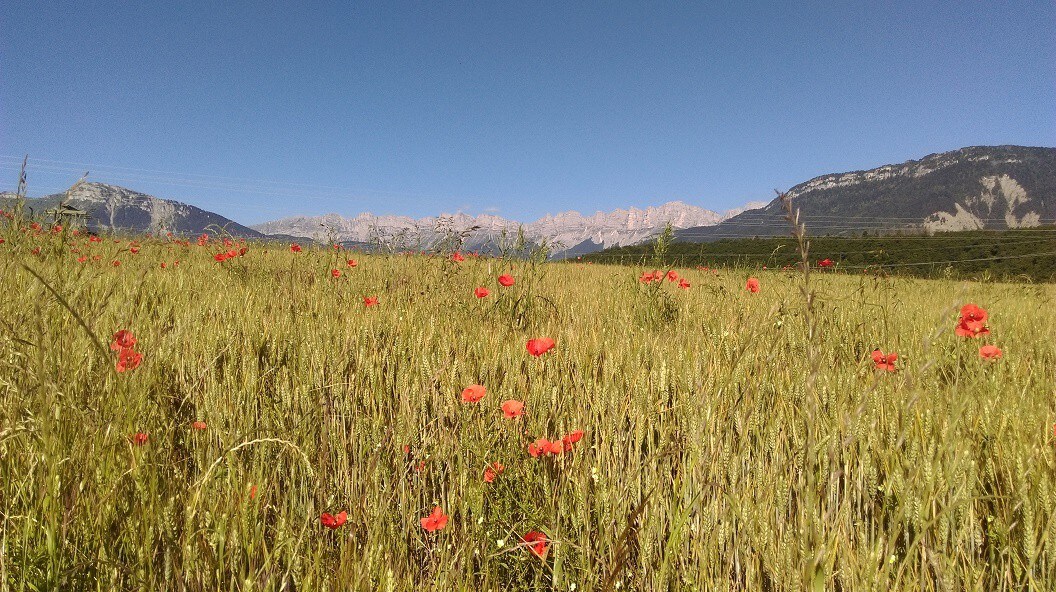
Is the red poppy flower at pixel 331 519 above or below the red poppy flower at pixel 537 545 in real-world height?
above

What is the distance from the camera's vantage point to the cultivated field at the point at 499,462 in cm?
93

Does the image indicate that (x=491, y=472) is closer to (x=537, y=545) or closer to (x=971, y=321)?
(x=537, y=545)

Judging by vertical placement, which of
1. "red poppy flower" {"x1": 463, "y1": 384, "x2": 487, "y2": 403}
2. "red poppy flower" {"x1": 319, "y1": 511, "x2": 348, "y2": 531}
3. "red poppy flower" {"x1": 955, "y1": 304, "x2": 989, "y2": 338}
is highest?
"red poppy flower" {"x1": 955, "y1": 304, "x2": 989, "y2": 338}

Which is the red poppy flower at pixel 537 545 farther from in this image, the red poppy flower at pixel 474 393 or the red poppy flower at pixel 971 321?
the red poppy flower at pixel 971 321

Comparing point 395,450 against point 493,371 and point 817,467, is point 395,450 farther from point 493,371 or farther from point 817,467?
point 817,467

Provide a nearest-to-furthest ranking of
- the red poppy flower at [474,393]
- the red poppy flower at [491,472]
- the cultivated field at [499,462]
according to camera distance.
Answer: the cultivated field at [499,462] → the red poppy flower at [491,472] → the red poppy flower at [474,393]

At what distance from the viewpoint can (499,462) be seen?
1.31m

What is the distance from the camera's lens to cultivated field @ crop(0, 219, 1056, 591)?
3.05 feet

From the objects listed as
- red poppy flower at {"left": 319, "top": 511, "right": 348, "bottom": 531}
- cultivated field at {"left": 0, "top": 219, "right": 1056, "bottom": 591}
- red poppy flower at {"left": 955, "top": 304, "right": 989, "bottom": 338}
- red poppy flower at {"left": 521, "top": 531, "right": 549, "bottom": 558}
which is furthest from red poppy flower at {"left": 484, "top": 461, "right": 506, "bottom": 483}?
red poppy flower at {"left": 955, "top": 304, "right": 989, "bottom": 338}

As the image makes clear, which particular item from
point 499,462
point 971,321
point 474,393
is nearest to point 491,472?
point 499,462

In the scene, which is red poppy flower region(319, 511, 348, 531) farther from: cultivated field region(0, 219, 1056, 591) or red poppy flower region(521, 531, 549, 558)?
red poppy flower region(521, 531, 549, 558)

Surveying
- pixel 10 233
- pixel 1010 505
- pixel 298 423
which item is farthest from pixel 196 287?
pixel 1010 505

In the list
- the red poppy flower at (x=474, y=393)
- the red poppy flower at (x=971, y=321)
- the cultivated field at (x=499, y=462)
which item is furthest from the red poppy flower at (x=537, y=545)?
the red poppy flower at (x=971, y=321)

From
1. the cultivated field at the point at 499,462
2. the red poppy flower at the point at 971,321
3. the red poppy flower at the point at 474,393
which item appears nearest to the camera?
Result: the cultivated field at the point at 499,462
